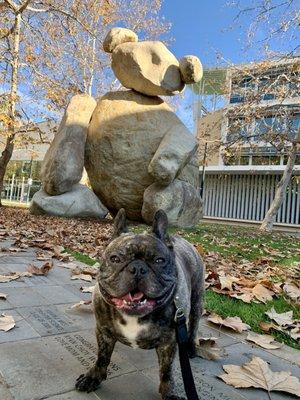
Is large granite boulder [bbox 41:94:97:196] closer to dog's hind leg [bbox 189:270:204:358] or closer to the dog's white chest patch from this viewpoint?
dog's hind leg [bbox 189:270:204:358]

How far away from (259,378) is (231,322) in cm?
84

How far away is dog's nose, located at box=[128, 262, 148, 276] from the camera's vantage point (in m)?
1.54

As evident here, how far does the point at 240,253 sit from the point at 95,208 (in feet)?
16.0

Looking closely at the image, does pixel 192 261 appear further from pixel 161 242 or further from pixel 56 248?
pixel 56 248

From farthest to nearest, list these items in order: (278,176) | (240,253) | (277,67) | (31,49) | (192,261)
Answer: (278,176), (31,49), (277,67), (240,253), (192,261)

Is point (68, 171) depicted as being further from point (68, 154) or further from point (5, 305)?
point (5, 305)

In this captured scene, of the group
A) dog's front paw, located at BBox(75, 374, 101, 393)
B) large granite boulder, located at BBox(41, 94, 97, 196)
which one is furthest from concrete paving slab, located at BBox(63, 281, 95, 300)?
large granite boulder, located at BBox(41, 94, 97, 196)

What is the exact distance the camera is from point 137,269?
154cm

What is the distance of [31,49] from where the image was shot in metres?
15.8

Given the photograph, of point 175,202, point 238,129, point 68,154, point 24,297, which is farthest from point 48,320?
point 238,129

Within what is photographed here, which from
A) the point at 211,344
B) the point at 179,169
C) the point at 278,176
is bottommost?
the point at 211,344

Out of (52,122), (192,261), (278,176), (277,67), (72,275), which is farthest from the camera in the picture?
(278,176)

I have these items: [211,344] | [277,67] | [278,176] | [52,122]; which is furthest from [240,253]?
[278,176]

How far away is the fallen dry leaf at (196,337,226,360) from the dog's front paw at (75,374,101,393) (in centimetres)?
73
